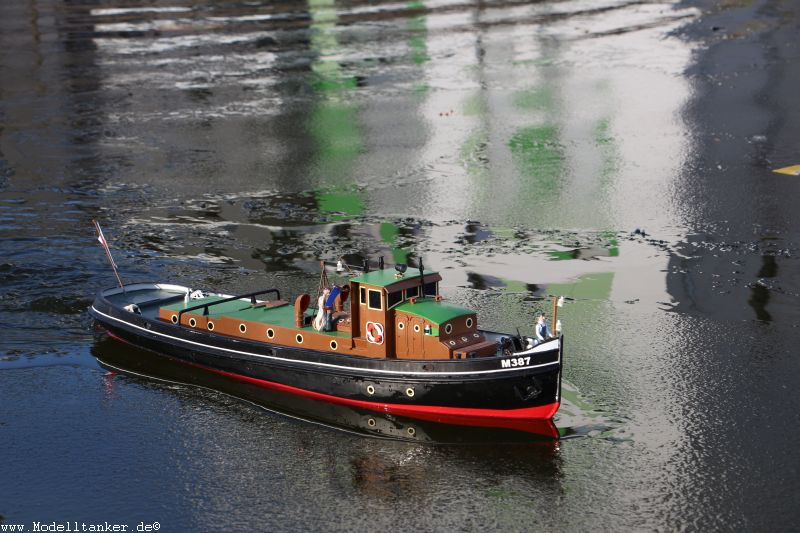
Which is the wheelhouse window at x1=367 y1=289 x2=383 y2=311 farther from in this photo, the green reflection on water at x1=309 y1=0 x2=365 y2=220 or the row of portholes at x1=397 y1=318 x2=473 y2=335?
the green reflection on water at x1=309 y1=0 x2=365 y2=220

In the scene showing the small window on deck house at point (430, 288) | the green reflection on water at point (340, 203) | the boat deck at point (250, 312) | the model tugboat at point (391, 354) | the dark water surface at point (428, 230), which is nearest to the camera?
the dark water surface at point (428, 230)

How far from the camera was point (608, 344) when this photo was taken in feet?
104

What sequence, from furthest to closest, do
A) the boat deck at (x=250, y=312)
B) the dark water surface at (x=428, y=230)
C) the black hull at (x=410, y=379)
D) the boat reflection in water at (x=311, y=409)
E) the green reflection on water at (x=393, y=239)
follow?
the green reflection on water at (x=393, y=239), the boat deck at (x=250, y=312), the boat reflection in water at (x=311, y=409), the black hull at (x=410, y=379), the dark water surface at (x=428, y=230)

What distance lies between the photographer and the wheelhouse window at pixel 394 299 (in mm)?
27375

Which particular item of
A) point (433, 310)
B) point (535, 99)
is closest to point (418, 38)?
point (535, 99)

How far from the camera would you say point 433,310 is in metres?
27.3

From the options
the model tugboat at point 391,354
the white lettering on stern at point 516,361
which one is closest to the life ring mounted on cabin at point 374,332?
the model tugboat at point 391,354

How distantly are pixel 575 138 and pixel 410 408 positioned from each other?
91.7ft

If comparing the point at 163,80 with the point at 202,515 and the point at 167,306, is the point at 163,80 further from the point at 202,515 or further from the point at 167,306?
the point at 202,515

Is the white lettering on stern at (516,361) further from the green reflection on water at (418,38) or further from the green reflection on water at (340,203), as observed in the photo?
the green reflection on water at (418,38)

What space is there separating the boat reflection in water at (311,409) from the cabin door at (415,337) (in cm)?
174

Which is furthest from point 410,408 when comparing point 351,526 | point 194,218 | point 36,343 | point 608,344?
point 194,218

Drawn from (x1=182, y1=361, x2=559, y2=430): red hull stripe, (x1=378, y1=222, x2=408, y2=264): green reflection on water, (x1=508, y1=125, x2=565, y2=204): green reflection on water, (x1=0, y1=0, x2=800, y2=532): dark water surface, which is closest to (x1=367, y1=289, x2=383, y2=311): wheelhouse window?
(x1=182, y1=361, x2=559, y2=430): red hull stripe

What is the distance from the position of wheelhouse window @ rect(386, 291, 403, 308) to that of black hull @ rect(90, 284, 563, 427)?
1.42 m
